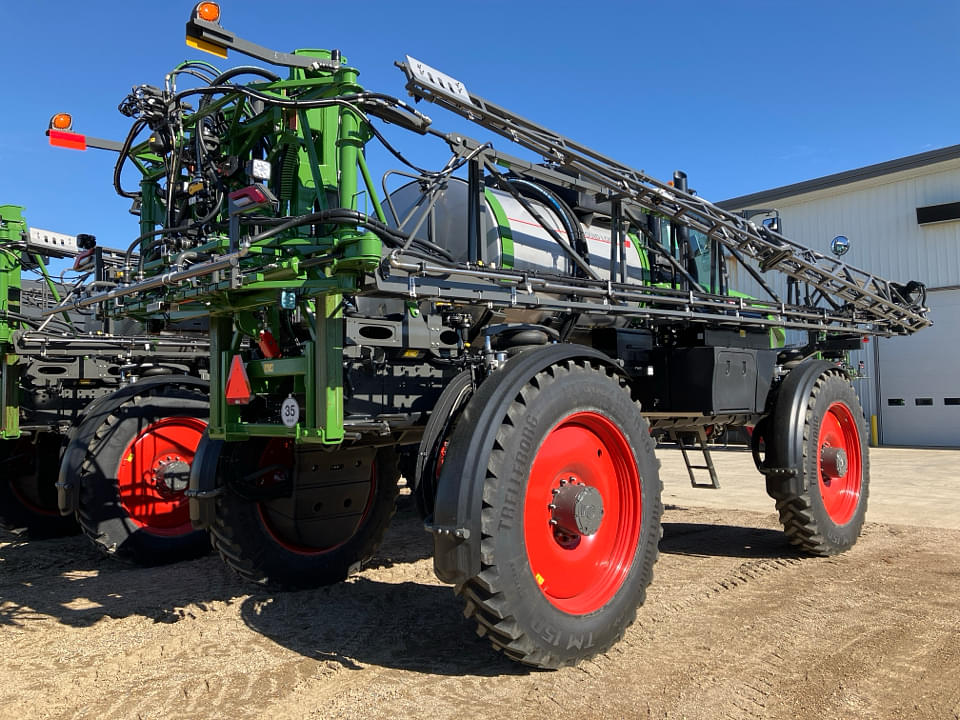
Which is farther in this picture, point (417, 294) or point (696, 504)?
point (696, 504)

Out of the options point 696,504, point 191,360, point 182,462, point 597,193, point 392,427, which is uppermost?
point 597,193

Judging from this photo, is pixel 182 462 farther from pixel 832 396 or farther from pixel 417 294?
pixel 832 396

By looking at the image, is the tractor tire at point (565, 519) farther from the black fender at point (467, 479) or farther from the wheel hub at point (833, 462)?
the wheel hub at point (833, 462)

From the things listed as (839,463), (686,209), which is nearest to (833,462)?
(839,463)

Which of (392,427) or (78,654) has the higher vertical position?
(392,427)

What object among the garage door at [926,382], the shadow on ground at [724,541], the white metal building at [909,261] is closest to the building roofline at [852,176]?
the white metal building at [909,261]

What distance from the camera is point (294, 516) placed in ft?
16.1

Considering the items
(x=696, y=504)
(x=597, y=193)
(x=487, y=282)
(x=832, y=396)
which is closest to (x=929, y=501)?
(x=696, y=504)

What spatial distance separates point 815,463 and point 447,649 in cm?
341

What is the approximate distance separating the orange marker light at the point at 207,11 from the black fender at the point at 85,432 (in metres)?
3.43

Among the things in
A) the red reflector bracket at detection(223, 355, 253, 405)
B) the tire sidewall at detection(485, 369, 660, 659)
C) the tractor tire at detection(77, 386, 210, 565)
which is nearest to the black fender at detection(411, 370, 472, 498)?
the tire sidewall at detection(485, 369, 660, 659)

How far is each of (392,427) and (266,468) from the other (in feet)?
3.37

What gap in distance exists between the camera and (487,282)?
414 cm

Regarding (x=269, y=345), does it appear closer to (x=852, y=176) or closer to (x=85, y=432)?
(x=85, y=432)
